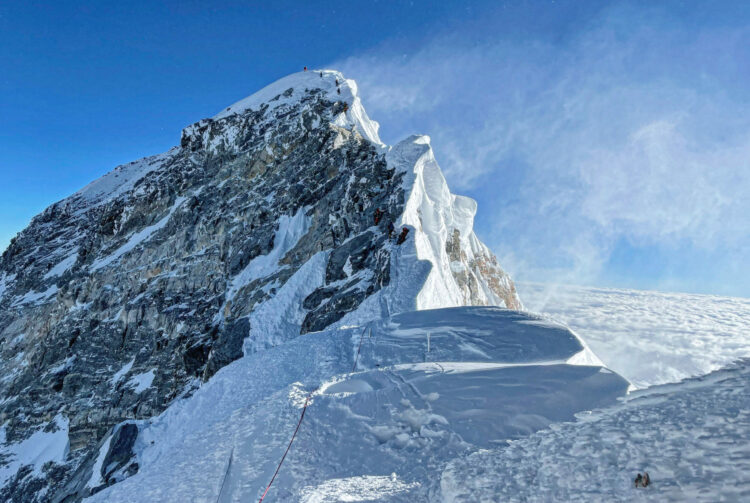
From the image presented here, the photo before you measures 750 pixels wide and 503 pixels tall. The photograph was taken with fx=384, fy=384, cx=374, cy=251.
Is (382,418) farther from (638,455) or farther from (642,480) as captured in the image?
(642,480)

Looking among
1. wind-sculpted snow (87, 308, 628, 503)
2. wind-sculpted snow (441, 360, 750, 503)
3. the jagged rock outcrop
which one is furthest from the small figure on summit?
the jagged rock outcrop

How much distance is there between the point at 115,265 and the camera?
4744 centimetres

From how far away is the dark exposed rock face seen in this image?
1121 inches

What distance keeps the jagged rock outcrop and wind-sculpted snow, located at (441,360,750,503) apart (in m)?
12.6

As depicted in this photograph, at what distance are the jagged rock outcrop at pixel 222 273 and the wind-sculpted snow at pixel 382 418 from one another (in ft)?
21.2

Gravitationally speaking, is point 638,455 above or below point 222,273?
below

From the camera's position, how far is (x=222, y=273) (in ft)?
127

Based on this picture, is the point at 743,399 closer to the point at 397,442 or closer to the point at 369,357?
the point at 397,442

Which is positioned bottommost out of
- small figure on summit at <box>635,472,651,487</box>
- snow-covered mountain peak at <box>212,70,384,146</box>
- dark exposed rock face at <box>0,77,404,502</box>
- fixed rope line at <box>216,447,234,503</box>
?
fixed rope line at <box>216,447,234,503</box>

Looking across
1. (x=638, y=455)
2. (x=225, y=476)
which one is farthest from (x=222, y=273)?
(x=638, y=455)

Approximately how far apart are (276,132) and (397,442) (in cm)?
4447

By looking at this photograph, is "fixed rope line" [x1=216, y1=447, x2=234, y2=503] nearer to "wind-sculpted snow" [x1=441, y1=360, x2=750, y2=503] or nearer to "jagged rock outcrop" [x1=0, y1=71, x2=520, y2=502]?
"wind-sculpted snow" [x1=441, y1=360, x2=750, y2=503]

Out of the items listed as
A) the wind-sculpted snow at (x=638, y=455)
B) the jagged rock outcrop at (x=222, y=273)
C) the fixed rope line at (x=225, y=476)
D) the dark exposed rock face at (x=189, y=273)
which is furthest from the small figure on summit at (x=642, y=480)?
the dark exposed rock face at (x=189, y=273)

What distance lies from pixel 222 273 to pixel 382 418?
114 feet
